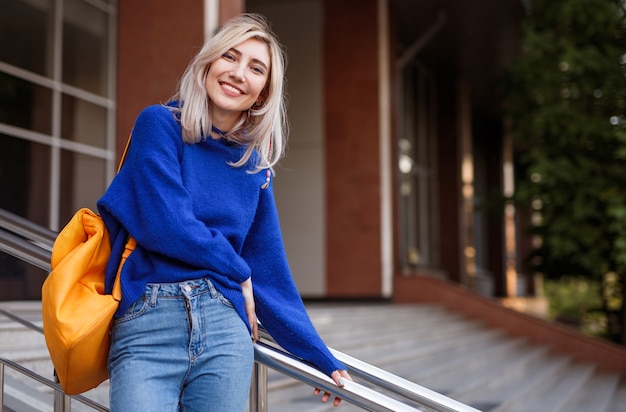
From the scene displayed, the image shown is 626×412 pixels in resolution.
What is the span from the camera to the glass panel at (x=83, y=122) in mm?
7645

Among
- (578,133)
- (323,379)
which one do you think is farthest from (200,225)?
(578,133)

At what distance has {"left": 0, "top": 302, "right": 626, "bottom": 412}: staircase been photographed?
192 inches

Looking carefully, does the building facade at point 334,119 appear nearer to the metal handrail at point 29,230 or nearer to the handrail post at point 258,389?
the metal handrail at point 29,230

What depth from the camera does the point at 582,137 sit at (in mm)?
9969

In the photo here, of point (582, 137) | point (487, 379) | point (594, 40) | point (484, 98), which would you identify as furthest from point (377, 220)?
point (484, 98)

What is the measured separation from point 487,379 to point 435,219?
10618mm

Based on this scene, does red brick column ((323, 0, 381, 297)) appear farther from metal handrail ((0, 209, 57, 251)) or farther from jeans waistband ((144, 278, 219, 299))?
jeans waistband ((144, 278, 219, 299))

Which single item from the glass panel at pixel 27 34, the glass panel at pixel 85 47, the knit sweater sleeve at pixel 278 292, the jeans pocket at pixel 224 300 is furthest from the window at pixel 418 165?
the jeans pocket at pixel 224 300

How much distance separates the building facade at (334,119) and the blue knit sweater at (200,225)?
2.26 m

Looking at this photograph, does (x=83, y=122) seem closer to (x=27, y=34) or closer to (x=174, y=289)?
(x=27, y=34)

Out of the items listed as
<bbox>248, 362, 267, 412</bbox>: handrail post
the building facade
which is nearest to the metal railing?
<bbox>248, 362, 267, 412</bbox>: handrail post

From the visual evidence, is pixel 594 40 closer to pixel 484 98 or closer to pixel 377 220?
pixel 377 220

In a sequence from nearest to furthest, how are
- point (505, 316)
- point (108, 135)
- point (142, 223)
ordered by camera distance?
point (142, 223) < point (108, 135) < point (505, 316)

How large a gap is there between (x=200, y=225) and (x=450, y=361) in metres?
6.27
